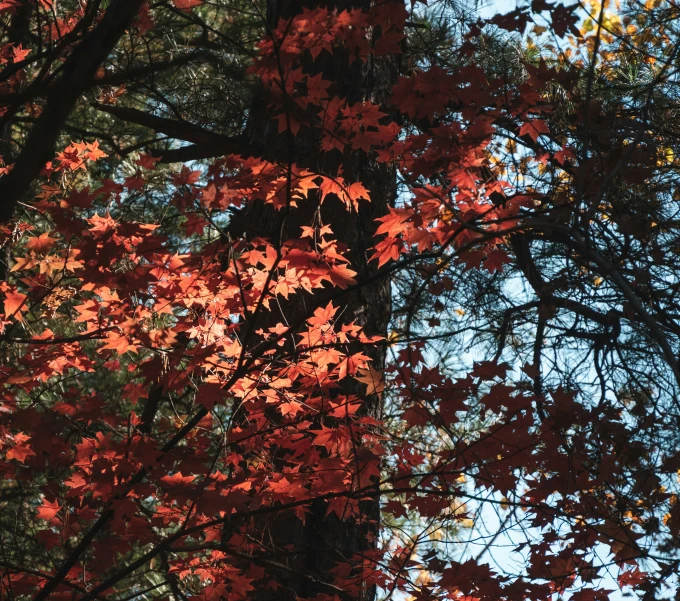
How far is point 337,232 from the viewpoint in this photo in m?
3.67

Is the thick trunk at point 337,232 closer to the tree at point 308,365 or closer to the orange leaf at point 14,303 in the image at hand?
the tree at point 308,365

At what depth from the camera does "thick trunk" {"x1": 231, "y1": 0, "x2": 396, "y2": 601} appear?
3.24m

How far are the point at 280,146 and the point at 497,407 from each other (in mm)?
1808

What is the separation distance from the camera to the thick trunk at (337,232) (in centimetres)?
324

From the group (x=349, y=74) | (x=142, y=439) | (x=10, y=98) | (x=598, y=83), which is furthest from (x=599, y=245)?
(x=10, y=98)

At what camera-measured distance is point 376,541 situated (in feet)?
11.0

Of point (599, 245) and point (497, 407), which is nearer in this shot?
point (497, 407)

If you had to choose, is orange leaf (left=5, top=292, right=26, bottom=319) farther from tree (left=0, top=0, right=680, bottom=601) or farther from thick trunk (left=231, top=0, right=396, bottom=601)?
thick trunk (left=231, top=0, right=396, bottom=601)

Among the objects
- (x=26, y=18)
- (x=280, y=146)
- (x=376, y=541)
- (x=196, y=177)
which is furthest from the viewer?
(x=26, y=18)

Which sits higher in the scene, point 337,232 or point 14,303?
point 337,232

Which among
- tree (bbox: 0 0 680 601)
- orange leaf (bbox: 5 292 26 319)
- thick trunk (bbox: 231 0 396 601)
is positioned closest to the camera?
tree (bbox: 0 0 680 601)

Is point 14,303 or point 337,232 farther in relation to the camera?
point 337,232

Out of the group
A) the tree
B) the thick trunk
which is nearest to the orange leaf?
the tree

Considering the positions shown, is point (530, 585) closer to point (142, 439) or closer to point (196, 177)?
point (142, 439)
